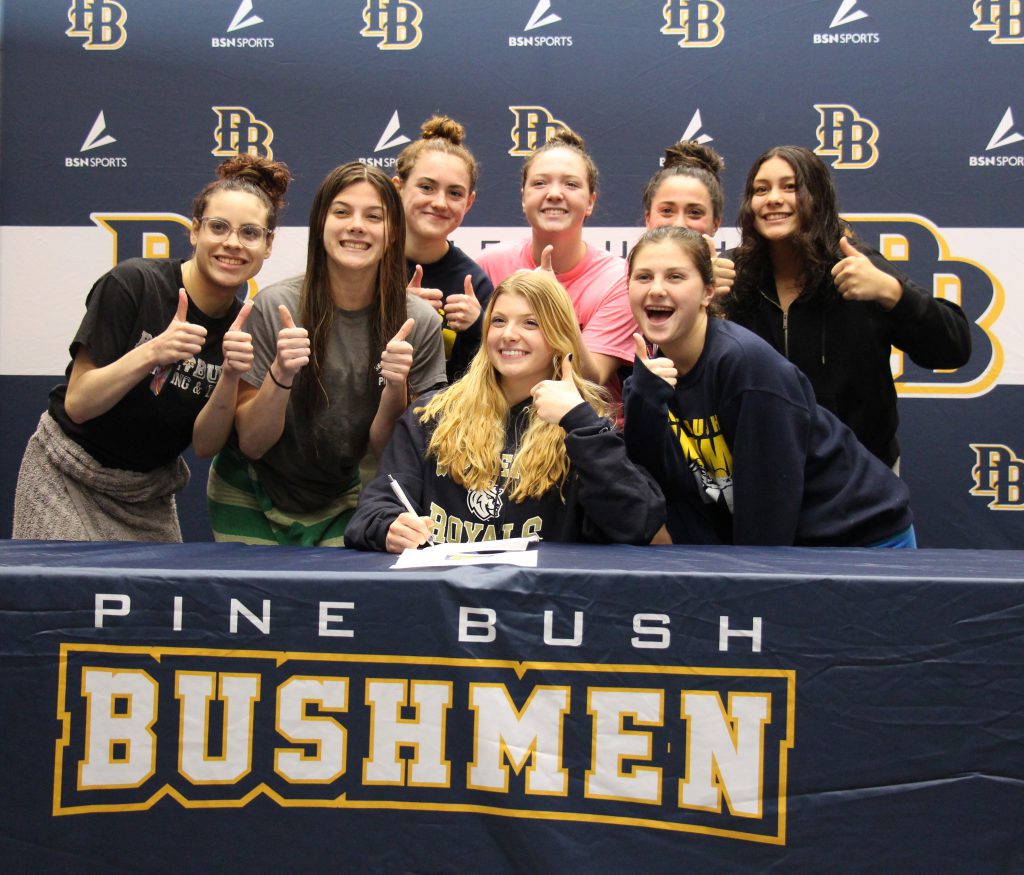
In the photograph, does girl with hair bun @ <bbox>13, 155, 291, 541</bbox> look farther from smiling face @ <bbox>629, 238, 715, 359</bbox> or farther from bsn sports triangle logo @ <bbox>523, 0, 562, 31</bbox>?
bsn sports triangle logo @ <bbox>523, 0, 562, 31</bbox>

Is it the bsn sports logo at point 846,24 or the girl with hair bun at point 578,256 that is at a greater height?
the bsn sports logo at point 846,24

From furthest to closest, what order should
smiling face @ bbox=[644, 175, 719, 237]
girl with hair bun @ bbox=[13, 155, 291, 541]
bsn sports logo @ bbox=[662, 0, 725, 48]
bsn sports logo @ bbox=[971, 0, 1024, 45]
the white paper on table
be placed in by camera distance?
bsn sports logo @ bbox=[662, 0, 725, 48], bsn sports logo @ bbox=[971, 0, 1024, 45], smiling face @ bbox=[644, 175, 719, 237], girl with hair bun @ bbox=[13, 155, 291, 541], the white paper on table

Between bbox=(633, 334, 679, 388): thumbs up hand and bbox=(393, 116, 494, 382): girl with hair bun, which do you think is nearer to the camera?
bbox=(633, 334, 679, 388): thumbs up hand

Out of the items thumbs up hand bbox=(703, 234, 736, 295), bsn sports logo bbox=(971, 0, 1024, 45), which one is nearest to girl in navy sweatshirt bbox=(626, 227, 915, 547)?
thumbs up hand bbox=(703, 234, 736, 295)

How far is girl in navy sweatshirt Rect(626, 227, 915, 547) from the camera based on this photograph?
1.85 metres

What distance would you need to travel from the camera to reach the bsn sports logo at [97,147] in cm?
341

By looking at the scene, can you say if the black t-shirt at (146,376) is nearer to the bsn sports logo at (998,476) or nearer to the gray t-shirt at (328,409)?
the gray t-shirt at (328,409)

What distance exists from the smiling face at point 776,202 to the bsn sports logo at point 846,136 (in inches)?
40.3

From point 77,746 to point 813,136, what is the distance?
2786mm

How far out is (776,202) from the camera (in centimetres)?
233

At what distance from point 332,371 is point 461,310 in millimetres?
356

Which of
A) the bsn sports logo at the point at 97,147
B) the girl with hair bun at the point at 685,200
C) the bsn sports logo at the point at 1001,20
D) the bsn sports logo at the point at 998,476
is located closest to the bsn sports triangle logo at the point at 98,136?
the bsn sports logo at the point at 97,147

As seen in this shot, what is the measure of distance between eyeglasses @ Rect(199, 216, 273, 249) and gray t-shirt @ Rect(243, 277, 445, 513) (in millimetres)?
113

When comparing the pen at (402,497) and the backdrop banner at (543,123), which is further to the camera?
the backdrop banner at (543,123)
